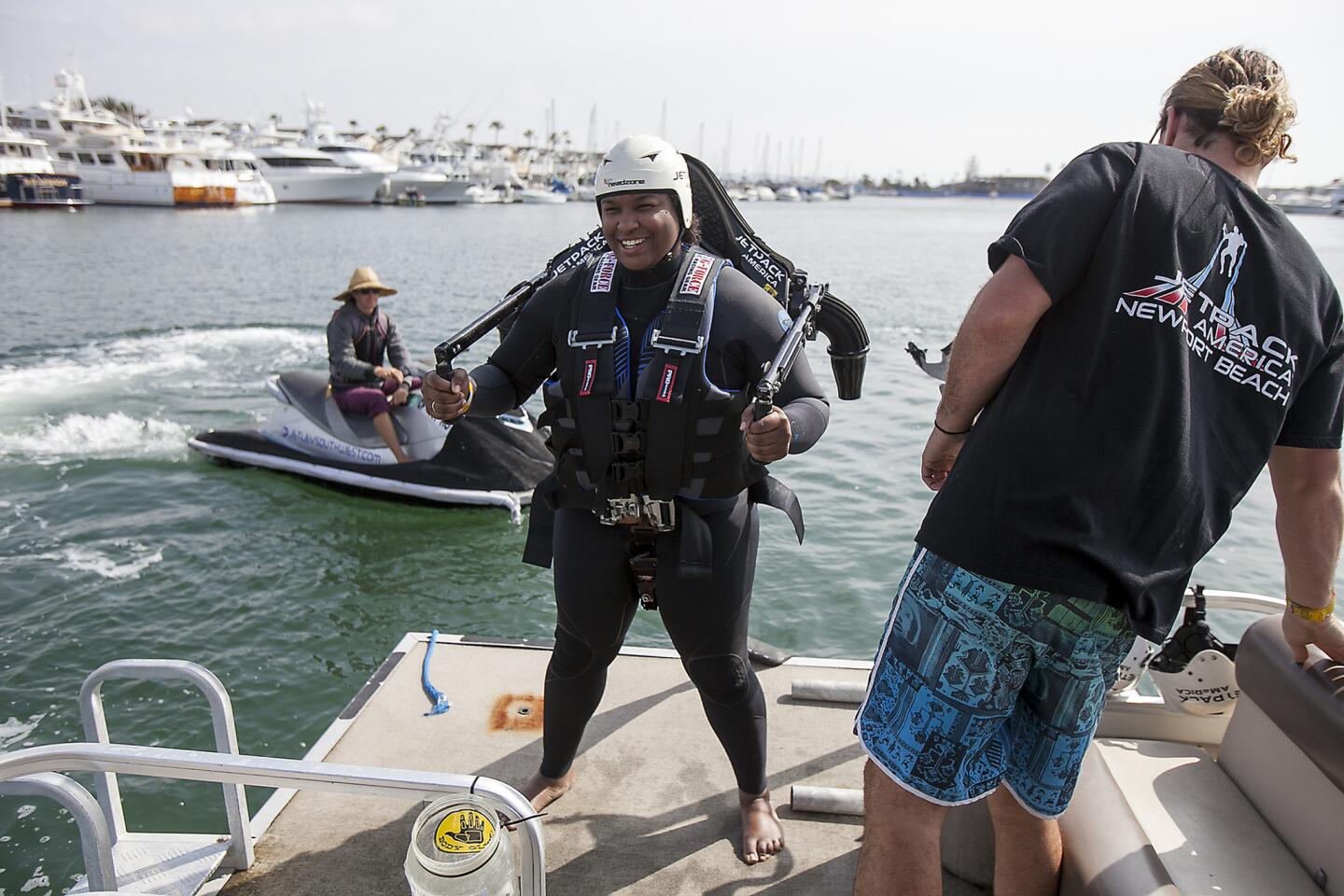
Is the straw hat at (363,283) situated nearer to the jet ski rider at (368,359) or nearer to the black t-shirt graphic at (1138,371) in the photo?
the jet ski rider at (368,359)

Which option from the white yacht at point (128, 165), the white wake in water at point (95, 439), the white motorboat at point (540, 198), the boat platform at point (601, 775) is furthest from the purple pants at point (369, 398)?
the white motorboat at point (540, 198)

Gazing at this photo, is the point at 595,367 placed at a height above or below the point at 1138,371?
below

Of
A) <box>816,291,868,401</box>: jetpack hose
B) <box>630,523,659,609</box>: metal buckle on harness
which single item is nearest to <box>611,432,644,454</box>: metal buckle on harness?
<box>630,523,659,609</box>: metal buckle on harness

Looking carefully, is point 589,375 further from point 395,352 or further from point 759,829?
point 395,352

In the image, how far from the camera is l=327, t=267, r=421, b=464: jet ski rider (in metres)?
8.06

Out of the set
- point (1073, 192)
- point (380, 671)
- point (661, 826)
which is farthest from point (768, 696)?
point (1073, 192)

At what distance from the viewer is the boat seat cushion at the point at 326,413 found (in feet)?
28.5

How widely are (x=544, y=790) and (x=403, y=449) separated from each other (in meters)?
6.06

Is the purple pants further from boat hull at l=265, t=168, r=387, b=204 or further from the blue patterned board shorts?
boat hull at l=265, t=168, r=387, b=204

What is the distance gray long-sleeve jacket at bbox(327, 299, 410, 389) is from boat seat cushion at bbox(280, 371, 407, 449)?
35 cm

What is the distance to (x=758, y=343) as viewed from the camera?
8.54 ft

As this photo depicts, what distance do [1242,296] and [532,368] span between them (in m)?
1.95

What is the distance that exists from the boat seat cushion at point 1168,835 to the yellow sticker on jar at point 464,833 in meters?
1.48

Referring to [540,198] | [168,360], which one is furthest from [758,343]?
[540,198]
